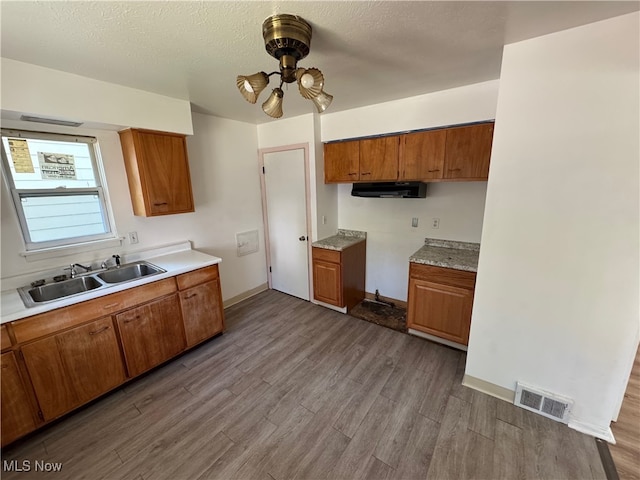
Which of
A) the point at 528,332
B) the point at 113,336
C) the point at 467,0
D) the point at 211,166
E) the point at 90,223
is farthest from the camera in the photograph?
the point at 211,166

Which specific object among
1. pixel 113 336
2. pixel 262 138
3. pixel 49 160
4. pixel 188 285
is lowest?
pixel 113 336

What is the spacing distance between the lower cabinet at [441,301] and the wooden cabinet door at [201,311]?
1998mm

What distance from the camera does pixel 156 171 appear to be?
7.79 ft

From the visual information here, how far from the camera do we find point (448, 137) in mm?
2402

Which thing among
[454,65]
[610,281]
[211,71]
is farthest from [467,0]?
[610,281]

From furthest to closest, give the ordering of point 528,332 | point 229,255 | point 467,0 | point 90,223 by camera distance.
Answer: point 229,255 → point 90,223 → point 528,332 → point 467,0

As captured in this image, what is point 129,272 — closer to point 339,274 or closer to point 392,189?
point 339,274

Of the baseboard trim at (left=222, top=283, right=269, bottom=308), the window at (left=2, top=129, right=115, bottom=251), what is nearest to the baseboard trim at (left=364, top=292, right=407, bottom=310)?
the baseboard trim at (left=222, top=283, right=269, bottom=308)

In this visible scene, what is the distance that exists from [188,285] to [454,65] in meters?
2.83

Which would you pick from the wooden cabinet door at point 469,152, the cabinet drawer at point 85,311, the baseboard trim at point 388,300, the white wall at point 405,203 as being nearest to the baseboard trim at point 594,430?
the white wall at point 405,203

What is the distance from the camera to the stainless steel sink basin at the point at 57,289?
1.90 m

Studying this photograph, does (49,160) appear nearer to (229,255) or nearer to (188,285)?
(188,285)

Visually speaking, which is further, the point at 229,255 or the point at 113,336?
the point at 229,255

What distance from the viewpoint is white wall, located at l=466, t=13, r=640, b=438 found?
1.40m
